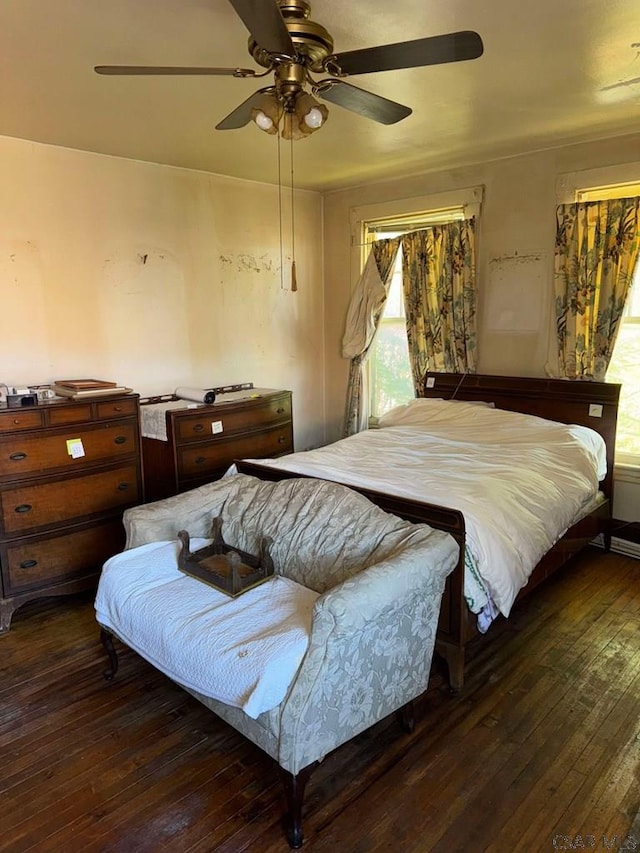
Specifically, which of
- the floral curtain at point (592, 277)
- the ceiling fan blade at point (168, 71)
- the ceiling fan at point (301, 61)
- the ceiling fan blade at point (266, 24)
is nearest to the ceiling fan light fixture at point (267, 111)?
the ceiling fan at point (301, 61)

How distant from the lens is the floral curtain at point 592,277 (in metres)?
3.27

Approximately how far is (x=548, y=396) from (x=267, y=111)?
8.60ft

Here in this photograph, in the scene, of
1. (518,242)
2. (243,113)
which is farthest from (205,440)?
(518,242)

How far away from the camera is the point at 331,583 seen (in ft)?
6.71

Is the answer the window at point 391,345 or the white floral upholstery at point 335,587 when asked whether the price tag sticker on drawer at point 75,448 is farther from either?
the window at point 391,345

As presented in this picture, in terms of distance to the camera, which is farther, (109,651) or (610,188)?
(610,188)

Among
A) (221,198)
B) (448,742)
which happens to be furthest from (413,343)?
(448,742)

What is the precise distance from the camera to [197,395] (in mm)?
3697

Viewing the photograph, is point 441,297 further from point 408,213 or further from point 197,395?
point 197,395

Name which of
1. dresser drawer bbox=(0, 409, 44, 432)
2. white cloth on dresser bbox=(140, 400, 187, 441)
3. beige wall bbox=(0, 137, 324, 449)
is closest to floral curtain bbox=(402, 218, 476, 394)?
beige wall bbox=(0, 137, 324, 449)

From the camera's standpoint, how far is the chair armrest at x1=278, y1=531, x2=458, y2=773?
60.2 inches

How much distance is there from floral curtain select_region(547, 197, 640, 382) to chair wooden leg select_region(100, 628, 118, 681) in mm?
3071

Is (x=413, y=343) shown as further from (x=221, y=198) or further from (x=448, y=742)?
(x=448, y=742)

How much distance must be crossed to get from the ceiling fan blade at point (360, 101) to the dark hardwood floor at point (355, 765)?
2.23m
